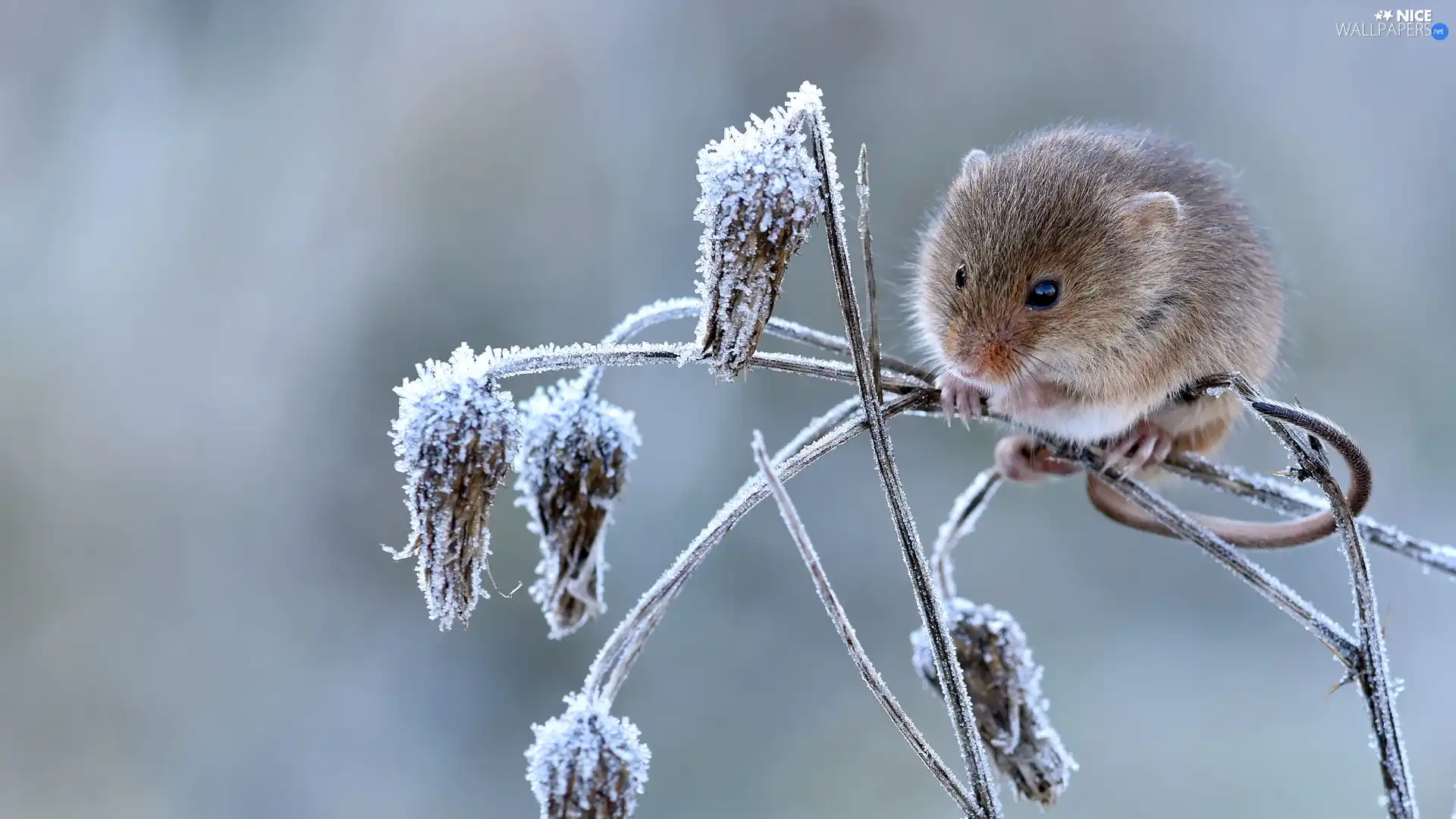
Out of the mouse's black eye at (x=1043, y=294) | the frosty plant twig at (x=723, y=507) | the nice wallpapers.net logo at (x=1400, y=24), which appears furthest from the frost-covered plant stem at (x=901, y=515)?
the nice wallpapers.net logo at (x=1400, y=24)

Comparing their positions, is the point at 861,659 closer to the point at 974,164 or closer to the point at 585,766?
the point at 585,766

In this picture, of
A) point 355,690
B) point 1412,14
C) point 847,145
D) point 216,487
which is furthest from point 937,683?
point 216,487

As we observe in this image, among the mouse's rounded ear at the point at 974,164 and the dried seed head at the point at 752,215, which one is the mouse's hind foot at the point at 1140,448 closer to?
the mouse's rounded ear at the point at 974,164

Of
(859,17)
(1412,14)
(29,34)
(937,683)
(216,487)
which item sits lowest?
(937,683)

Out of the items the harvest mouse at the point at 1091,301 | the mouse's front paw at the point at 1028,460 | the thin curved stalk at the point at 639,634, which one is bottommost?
the thin curved stalk at the point at 639,634

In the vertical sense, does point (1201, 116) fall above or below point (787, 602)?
above

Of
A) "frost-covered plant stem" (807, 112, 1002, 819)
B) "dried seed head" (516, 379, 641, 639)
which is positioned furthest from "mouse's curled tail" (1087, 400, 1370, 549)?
"dried seed head" (516, 379, 641, 639)

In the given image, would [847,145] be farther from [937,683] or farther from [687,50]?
[937,683]
